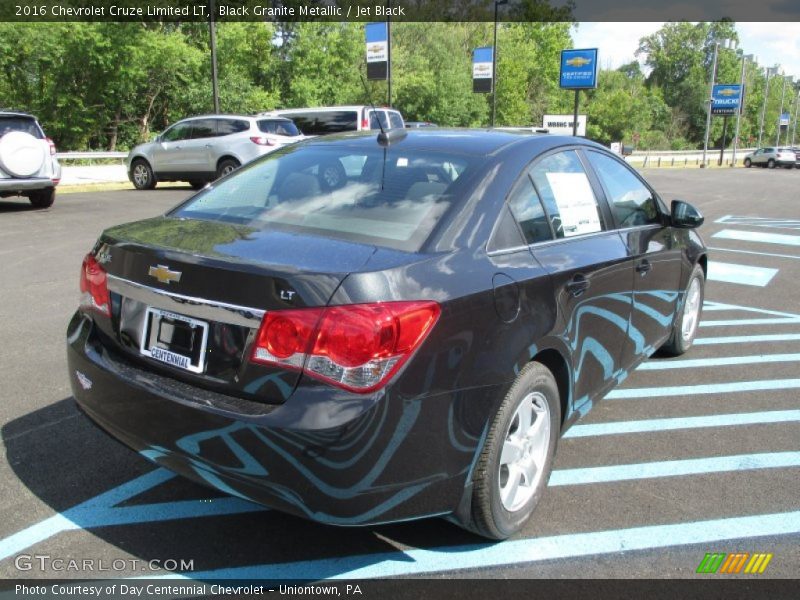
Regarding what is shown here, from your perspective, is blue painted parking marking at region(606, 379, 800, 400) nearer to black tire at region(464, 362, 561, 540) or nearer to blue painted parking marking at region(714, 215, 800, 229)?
black tire at region(464, 362, 561, 540)

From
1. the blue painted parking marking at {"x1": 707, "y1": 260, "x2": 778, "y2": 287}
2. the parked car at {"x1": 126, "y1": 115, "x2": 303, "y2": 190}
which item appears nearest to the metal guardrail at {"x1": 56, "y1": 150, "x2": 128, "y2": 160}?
the parked car at {"x1": 126, "y1": 115, "x2": 303, "y2": 190}

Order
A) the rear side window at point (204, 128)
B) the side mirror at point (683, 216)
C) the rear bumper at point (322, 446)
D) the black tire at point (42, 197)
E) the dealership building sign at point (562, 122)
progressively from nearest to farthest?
the rear bumper at point (322, 446)
the side mirror at point (683, 216)
the black tire at point (42, 197)
the rear side window at point (204, 128)
the dealership building sign at point (562, 122)

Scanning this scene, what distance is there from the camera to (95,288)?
287 centimetres

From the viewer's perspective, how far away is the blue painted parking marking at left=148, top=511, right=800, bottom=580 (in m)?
2.60

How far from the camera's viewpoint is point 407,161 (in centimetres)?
320

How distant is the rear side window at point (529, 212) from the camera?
2.98 meters

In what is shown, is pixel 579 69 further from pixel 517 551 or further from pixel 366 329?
pixel 366 329

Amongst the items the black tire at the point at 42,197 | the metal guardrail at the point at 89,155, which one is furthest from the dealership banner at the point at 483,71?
the black tire at the point at 42,197

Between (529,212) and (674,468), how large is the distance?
1.56 meters

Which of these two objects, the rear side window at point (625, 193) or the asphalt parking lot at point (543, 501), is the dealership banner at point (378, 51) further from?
→ the rear side window at point (625, 193)

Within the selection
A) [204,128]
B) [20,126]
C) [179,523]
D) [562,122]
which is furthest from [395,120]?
[562,122]

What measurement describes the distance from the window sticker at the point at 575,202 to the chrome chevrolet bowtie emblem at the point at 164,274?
1.82m

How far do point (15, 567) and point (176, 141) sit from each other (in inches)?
634

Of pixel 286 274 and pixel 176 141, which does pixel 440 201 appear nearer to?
pixel 286 274
